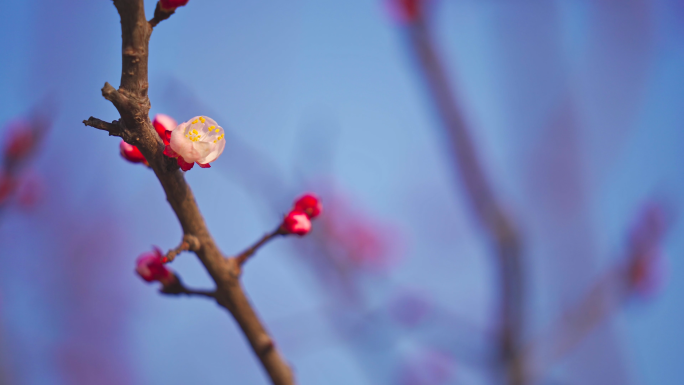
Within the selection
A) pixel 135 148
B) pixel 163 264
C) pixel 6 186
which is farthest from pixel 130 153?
pixel 6 186

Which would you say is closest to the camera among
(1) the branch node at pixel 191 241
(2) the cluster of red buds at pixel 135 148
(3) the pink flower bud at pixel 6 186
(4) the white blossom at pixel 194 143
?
(4) the white blossom at pixel 194 143

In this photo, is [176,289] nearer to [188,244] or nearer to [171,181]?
[188,244]

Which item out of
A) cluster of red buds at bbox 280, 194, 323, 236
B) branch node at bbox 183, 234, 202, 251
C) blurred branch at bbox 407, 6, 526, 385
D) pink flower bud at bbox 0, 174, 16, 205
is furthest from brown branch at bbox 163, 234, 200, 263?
pink flower bud at bbox 0, 174, 16, 205

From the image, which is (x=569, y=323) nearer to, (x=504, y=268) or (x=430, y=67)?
(x=504, y=268)

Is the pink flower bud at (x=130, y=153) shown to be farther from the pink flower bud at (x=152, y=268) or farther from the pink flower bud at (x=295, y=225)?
the pink flower bud at (x=295, y=225)

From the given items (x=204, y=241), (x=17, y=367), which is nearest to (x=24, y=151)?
(x=204, y=241)

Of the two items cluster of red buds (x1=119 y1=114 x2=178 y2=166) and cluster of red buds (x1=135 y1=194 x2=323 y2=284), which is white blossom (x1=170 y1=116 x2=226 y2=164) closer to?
cluster of red buds (x1=119 y1=114 x2=178 y2=166)

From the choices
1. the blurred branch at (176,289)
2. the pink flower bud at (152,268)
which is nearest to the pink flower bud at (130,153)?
the pink flower bud at (152,268)
